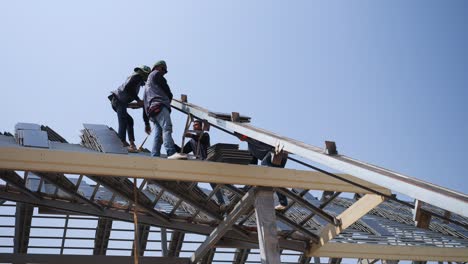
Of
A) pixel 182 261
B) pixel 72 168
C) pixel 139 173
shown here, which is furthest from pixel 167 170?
pixel 182 261

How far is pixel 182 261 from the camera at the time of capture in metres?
14.5

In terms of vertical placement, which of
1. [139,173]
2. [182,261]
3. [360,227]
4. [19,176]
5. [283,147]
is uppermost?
[283,147]

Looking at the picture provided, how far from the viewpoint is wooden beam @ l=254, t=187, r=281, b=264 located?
8945 mm

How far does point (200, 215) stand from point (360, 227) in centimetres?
487

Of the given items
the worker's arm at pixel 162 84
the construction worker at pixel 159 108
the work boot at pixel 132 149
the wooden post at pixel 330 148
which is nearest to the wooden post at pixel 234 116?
the construction worker at pixel 159 108

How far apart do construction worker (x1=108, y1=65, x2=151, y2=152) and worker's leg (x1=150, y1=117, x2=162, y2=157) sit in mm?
1142

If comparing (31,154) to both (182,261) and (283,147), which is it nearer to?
(283,147)

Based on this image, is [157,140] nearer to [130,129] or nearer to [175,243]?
[130,129]

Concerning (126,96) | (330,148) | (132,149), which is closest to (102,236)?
(126,96)

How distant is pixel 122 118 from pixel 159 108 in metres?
1.48

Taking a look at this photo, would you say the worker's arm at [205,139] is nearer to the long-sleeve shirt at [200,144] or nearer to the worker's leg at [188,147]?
the long-sleeve shirt at [200,144]

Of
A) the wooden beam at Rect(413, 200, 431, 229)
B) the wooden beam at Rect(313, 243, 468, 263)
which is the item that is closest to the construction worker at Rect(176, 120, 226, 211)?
the wooden beam at Rect(313, 243, 468, 263)

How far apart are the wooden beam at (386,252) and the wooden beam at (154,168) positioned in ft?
10.6

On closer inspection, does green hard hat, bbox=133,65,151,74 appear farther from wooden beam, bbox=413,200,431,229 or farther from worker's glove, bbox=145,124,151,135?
wooden beam, bbox=413,200,431,229
